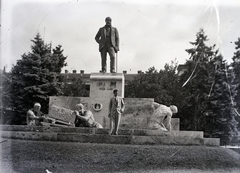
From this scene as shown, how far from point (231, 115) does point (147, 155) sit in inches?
857

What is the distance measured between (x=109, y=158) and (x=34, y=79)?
21.0 metres

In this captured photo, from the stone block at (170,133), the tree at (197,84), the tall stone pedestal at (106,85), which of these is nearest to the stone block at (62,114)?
the tall stone pedestal at (106,85)

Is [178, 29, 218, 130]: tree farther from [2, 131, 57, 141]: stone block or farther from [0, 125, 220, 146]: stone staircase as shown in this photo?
[2, 131, 57, 141]: stone block

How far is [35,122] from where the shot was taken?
13.8 meters

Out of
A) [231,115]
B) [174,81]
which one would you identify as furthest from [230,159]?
[174,81]

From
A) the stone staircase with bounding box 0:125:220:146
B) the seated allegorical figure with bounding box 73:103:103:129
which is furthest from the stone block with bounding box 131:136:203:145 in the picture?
the seated allegorical figure with bounding box 73:103:103:129

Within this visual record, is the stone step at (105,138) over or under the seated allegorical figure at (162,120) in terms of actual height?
under

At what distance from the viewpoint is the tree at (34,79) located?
27.9 meters

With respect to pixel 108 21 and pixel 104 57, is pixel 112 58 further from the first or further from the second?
pixel 108 21

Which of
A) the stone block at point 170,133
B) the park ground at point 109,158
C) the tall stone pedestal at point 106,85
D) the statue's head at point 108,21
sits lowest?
the park ground at point 109,158

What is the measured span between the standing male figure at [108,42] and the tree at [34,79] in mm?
13665

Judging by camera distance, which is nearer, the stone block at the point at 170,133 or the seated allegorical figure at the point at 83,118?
the stone block at the point at 170,133

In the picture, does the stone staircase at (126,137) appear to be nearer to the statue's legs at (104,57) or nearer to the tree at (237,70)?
the statue's legs at (104,57)

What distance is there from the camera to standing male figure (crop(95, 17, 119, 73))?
603 inches
